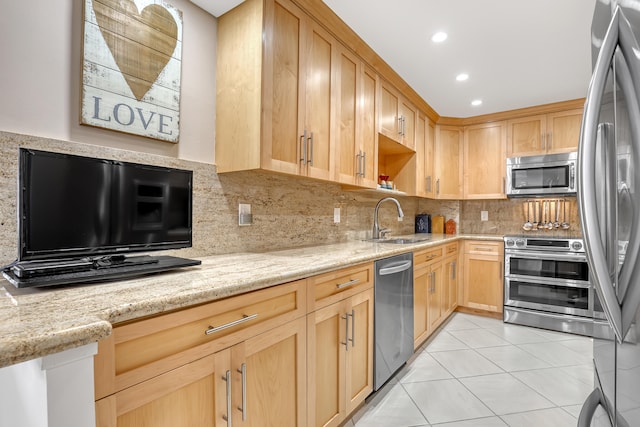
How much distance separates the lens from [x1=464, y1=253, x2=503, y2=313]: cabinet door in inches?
136

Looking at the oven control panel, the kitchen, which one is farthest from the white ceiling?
the oven control panel

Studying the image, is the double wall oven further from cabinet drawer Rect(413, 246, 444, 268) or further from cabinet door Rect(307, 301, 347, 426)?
cabinet door Rect(307, 301, 347, 426)

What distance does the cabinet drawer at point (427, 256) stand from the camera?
243cm

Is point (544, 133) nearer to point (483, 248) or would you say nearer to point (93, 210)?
point (483, 248)

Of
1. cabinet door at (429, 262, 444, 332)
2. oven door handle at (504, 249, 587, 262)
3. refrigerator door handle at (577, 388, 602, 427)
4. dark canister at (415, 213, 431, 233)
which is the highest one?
dark canister at (415, 213, 431, 233)

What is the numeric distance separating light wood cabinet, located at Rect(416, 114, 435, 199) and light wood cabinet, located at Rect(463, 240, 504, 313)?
0.84 m

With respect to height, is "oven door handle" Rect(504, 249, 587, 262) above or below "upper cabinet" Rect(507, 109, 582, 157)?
below

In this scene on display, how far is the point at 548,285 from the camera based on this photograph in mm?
3125

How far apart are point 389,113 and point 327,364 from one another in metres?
2.15

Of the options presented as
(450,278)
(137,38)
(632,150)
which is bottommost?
(450,278)

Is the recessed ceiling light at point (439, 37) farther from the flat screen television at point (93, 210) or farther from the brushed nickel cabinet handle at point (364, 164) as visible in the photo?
the flat screen television at point (93, 210)

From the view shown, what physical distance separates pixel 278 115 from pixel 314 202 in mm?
848

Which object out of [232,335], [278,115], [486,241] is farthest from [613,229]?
[486,241]

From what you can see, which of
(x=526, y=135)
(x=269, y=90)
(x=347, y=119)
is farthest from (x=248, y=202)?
(x=526, y=135)
